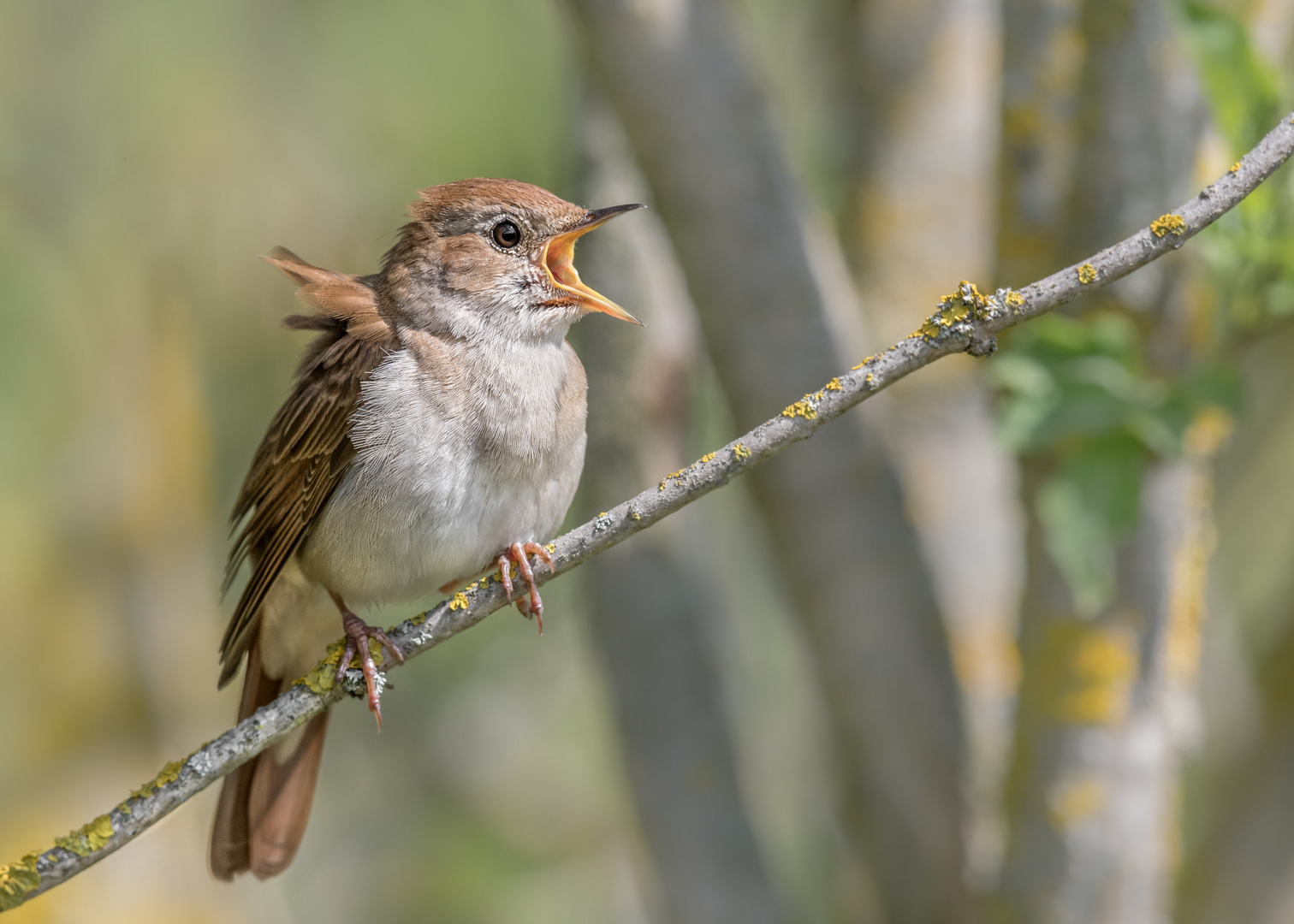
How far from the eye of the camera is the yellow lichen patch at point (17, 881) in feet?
7.33

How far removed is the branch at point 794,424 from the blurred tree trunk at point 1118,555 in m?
0.99

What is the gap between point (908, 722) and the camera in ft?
11.9

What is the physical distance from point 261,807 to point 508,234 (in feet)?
5.59

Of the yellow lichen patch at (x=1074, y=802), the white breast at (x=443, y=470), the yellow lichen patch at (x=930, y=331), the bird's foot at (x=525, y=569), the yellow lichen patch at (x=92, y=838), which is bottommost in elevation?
the yellow lichen patch at (x=1074, y=802)

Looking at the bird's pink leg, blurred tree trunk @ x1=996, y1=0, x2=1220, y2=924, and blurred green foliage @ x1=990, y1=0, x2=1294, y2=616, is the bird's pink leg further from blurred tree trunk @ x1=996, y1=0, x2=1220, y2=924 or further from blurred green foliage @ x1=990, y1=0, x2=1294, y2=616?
blurred tree trunk @ x1=996, y1=0, x2=1220, y2=924

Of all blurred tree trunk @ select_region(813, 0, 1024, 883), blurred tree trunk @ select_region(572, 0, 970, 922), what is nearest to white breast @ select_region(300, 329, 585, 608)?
blurred tree trunk @ select_region(572, 0, 970, 922)

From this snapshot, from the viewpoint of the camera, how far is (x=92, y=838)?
2.24 meters

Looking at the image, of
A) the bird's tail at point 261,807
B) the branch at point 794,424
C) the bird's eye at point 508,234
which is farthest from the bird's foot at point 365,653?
the bird's eye at point 508,234

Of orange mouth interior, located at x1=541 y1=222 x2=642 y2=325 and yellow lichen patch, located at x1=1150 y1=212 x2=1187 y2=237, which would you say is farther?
orange mouth interior, located at x1=541 y1=222 x2=642 y2=325

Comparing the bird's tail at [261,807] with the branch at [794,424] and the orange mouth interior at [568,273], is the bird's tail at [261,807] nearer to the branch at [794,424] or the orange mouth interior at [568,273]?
the branch at [794,424]

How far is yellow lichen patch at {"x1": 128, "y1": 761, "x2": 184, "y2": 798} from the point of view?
7.55ft

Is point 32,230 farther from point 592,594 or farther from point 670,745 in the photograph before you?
point 670,745

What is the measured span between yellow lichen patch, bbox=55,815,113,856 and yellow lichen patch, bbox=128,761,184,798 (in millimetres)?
69

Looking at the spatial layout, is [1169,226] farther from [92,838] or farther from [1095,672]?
[92,838]
